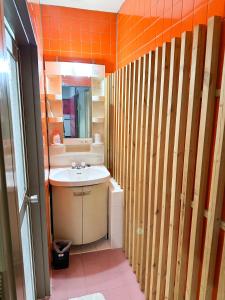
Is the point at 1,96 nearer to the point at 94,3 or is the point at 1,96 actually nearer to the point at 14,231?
the point at 14,231

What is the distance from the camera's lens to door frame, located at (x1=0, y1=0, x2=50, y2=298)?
148 cm

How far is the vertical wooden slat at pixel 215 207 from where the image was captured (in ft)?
3.09

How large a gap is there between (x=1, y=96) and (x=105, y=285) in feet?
6.96

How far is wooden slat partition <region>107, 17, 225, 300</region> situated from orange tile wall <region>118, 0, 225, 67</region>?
0.12 meters

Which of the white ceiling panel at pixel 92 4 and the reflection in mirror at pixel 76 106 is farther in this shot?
the reflection in mirror at pixel 76 106

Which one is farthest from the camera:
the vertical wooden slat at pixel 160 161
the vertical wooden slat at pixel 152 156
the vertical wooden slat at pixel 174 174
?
the vertical wooden slat at pixel 152 156

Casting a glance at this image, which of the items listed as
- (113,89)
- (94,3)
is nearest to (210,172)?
(113,89)

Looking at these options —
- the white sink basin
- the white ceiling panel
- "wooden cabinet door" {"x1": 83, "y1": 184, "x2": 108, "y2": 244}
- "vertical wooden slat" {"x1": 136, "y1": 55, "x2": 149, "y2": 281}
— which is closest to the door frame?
the white sink basin

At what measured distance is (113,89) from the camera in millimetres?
2625

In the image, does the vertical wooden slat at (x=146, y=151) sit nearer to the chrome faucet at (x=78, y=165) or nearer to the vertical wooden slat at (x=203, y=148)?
the vertical wooden slat at (x=203, y=148)

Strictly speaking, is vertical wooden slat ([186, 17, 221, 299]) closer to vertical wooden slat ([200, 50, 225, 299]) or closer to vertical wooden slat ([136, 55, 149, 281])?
vertical wooden slat ([200, 50, 225, 299])

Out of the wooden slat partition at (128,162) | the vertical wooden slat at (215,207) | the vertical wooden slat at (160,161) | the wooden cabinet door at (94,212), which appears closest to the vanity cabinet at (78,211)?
the wooden cabinet door at (94,212)

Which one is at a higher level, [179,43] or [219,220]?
[179,43]

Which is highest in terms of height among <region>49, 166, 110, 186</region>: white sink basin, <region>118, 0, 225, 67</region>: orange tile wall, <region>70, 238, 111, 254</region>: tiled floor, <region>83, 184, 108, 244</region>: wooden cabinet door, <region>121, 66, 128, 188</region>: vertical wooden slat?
<region>118, 0, 225, 67</region>: orange tile wall
